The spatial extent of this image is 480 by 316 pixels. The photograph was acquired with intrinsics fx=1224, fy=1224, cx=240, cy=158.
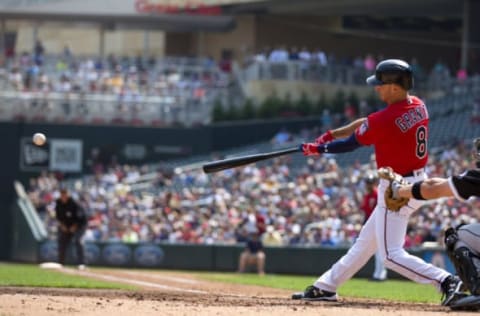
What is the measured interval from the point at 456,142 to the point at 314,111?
844 centimetres

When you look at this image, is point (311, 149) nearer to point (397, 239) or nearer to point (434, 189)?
point (397, 239)

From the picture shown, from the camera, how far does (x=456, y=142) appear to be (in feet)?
89.6

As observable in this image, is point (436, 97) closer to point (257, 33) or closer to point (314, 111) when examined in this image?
point (314, 111)

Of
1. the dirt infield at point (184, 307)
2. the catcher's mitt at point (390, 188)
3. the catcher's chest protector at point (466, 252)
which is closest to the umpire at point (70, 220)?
the dirt infield at point (184, 307)

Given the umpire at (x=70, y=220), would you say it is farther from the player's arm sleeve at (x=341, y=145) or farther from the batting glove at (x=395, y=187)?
the batting glove at (x=395, y=187)

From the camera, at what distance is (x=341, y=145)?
10.0 metres

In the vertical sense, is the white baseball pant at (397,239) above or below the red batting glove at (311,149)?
below

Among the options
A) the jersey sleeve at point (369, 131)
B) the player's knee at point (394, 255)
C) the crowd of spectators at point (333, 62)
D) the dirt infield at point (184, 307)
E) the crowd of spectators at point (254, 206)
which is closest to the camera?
the dirt infield at point (184, 307)

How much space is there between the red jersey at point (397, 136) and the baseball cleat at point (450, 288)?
0.92 meters

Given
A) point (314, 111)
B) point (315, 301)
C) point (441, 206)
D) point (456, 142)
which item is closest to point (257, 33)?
point (314, 111)

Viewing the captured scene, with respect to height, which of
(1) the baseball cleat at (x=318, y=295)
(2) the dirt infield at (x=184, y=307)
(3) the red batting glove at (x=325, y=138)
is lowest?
(2) the dirt infield at (x=184, y=307)

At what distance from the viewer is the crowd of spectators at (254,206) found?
81.0ft

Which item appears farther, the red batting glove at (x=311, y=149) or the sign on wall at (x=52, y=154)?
the sign on wall at (x=52, y=154)

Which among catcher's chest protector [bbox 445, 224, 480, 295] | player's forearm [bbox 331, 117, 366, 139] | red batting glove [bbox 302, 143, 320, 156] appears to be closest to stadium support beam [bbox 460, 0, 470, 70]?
player's forearm [bbox 331, 117, 366, 139]
